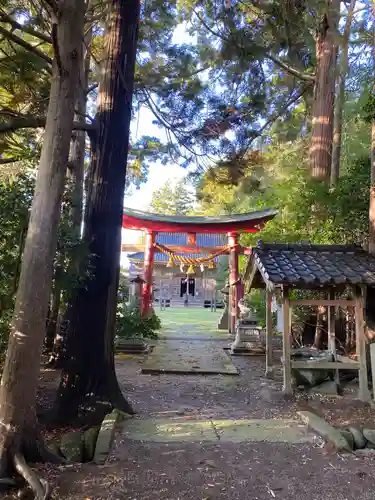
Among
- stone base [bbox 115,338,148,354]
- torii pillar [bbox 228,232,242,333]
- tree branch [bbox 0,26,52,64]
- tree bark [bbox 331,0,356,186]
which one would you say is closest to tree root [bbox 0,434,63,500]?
tree branch [bbox 0,26,52,64]

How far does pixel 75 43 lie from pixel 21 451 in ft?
11.7

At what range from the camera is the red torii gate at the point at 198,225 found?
13992 millimetres

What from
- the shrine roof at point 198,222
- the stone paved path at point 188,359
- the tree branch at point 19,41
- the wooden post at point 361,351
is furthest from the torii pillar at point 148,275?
the tree branch at point 19,41

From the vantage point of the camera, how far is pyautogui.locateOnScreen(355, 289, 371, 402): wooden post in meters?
5.71

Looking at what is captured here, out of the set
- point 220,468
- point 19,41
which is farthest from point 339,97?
point 220,468

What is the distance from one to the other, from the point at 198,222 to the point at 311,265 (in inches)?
325

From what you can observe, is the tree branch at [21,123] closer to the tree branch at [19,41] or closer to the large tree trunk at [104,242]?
the tree branch at [19,41]

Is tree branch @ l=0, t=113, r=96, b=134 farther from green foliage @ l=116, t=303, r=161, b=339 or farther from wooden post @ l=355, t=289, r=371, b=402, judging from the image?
green foliage @ l=116, t=303, r=161, b=339

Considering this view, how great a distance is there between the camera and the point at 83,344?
15.8ft

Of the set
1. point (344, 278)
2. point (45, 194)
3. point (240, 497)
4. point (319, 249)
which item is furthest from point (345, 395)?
point (45, 194)

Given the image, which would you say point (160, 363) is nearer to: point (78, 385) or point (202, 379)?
point (202, 379)

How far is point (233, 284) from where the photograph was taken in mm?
14211

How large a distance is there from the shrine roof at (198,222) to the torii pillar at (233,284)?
0.58 m

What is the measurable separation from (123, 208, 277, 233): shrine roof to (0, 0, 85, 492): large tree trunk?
1009 centimetres
